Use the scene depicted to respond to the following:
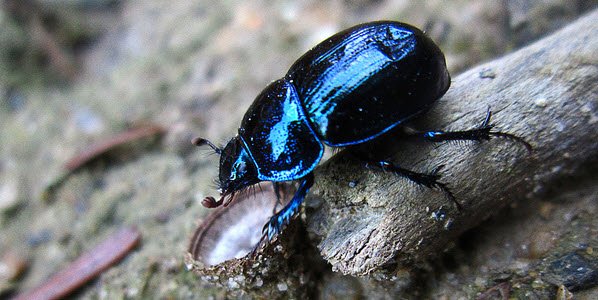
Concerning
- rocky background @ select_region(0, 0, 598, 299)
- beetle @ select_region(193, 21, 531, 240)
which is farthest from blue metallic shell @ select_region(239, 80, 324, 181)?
rocky background @ select_region(0, 0, 598, 299)

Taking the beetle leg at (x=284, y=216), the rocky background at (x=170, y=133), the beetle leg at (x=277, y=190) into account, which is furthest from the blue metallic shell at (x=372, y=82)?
the rocky background at (x=170, y=133)

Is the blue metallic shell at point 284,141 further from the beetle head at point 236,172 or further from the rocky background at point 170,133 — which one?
the rocky background at point 170,133

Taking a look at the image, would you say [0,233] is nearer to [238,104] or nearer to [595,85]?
[238,104]

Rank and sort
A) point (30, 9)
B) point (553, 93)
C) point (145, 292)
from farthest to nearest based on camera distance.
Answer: point (30, 9) < point (145, 292) < point (553, 93)

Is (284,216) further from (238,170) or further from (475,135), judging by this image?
(475,135)

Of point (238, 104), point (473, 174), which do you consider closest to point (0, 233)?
point (238, 104)

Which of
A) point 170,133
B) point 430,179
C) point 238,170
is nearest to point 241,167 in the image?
point 238,170

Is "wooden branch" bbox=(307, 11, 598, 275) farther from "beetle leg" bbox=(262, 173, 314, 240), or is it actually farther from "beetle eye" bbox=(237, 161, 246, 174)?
"beetle eye" bbox=(237, 161, 246, 174)
